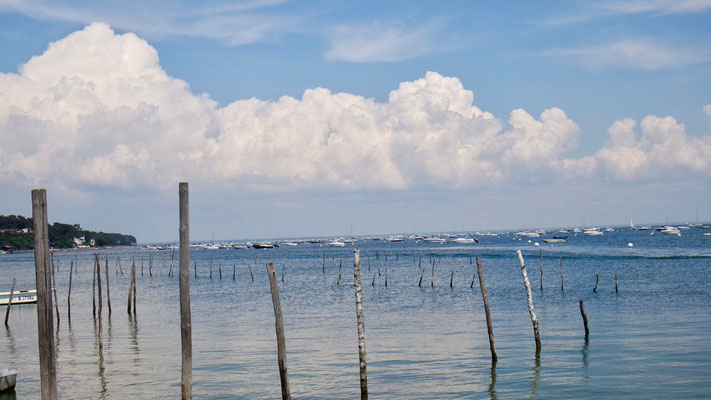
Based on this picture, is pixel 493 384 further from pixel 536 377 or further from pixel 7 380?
pixel 7 380

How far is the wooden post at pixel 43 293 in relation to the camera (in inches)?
452

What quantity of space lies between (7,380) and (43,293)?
9.76 metres

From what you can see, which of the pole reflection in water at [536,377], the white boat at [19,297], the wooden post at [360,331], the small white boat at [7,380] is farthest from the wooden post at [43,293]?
the white boat at [19,297]

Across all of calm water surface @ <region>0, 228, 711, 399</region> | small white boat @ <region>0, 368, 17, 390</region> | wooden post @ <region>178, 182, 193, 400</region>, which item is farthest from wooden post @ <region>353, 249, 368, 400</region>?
small white boat @ <region>0, 368, 17, 390</region>

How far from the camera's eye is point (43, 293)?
37.7 feet

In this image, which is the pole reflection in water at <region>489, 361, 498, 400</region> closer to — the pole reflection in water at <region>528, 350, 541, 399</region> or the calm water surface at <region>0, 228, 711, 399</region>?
the calm water surface at <region>0, 228, 711, 399</region>

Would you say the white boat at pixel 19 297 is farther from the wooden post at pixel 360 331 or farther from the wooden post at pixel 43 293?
the wooden post at pixel 43 293

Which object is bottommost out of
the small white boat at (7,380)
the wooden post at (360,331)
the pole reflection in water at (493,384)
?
the pole reflection in water at (493,384)

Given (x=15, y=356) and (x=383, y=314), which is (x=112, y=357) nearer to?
(x=15, y=356)

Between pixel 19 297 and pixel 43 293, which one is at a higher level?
pixel 43 293

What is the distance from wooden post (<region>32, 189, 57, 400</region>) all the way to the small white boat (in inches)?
356

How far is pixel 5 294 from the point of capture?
43438 mm

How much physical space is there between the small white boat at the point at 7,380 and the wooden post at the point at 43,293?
29.7 ft

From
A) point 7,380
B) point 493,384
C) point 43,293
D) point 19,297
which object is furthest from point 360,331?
point 19,297
